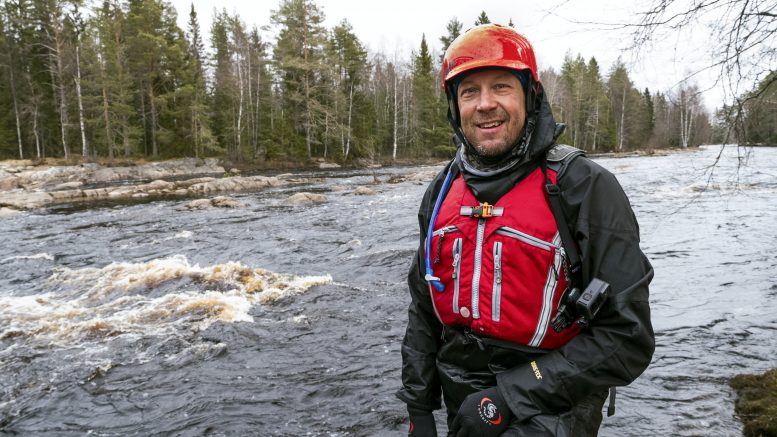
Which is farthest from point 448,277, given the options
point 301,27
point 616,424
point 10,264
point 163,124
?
point 163,124

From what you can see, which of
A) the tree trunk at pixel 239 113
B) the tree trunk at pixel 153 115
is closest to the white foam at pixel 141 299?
the tree trunk at pixel 239 113

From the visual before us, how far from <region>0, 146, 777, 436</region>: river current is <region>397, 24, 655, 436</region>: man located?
2.33 meters

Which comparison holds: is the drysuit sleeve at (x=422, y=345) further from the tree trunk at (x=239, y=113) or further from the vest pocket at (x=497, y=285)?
the tree trunk at (x=239, y=113)

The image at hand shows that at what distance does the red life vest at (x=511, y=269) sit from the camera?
1915mm

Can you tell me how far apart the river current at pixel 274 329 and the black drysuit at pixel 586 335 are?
2.38 meters

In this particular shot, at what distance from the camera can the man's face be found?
83.6 inches

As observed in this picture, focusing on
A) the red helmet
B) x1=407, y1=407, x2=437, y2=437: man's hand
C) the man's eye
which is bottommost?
x1=407, y1=407, x2=437, y2=437: man's hand

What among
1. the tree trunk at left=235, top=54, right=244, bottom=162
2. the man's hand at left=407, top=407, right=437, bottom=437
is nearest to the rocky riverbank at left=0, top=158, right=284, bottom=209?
the tree trunk at left=235, top=54, right=244, bottom=162

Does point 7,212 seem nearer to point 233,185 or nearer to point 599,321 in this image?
point 233,185

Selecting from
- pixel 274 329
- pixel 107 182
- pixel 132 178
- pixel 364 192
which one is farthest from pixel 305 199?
pixel 132 178

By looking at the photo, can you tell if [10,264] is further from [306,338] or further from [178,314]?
[306,338]

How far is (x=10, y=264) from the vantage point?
34.0ft

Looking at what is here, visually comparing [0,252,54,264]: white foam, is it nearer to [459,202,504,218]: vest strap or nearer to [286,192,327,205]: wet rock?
[286,192,327,205]: wet rock

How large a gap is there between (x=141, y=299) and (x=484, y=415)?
7329mm
